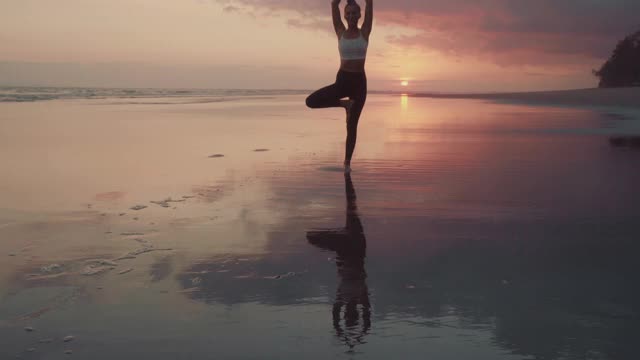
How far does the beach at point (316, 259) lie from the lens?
2.81m

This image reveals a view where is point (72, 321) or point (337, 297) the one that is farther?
point (337, 297)

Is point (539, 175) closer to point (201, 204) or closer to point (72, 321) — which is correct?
point (201, 204)

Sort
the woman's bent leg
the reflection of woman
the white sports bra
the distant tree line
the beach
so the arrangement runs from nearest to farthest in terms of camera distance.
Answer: the beach < the reflection of woman < the white sports bra < the woman's bent leg < the distant tree line

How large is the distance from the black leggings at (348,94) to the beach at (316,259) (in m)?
0.70

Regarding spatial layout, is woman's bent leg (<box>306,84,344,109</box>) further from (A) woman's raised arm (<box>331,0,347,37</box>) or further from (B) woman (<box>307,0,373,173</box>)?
(A) woman's raised arm (<box>331,0,347,37</box>)

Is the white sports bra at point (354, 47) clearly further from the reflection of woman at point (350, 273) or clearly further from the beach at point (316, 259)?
the reflection of woman at point (350, 273)

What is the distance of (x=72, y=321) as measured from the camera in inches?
117

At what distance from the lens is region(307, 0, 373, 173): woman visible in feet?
26.0

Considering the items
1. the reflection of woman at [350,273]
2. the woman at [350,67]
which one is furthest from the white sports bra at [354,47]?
the reflection of woman at [350,273]

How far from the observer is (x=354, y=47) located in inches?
313

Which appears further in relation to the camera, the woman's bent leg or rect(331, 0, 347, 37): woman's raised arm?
the woman's bent leg

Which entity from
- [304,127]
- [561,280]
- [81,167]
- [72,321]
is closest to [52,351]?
[72,321]

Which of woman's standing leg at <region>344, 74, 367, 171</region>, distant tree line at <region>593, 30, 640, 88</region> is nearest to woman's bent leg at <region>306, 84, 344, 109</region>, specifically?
woman's standing leg at <region>344, 74, 367, 171</region>

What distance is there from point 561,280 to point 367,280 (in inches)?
46.9
